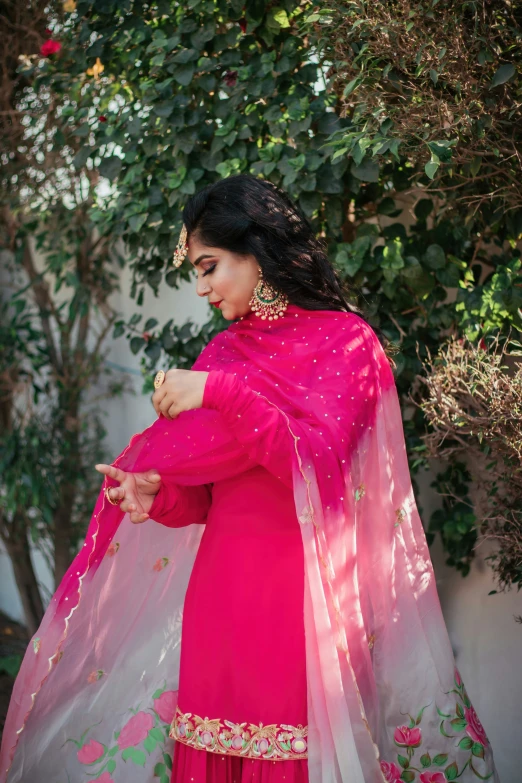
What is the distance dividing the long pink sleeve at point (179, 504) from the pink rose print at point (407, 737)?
25.8 inches

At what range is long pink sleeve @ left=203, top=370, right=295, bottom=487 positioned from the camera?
1571 millimetres

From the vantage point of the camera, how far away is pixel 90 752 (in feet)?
6.46

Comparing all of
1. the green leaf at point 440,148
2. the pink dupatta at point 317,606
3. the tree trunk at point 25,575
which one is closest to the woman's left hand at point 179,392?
the pink dupatta at point 317,606

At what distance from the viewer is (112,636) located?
6.56 ft

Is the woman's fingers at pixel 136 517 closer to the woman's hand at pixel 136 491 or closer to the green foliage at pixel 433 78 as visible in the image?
the woman's hand at pixel 136 491

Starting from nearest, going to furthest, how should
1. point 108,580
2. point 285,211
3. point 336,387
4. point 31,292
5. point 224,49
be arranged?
1. point 336,387
2. point 285,211
3. point 108,580
4. point 224,49
5. point 31,292

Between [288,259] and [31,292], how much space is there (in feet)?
10.9

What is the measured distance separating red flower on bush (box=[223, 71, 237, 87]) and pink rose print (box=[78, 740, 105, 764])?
77.5 inches

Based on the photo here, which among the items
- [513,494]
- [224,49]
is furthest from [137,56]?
[513,494]

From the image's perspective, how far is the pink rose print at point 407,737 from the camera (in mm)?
1802

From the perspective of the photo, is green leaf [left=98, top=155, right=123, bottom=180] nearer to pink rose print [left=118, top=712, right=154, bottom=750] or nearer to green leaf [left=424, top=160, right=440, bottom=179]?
green leaf [left=424, top=160, right=440, bottom=179]

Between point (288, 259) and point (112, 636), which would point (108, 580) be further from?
point (288, 259)

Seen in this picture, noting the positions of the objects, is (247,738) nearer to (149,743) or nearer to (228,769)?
(228,769)

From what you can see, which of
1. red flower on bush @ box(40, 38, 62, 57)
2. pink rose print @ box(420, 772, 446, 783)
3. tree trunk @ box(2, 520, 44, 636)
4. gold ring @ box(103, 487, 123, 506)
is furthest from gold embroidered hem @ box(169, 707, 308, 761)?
tree trunk @ box(2, 520, 44, 636)
